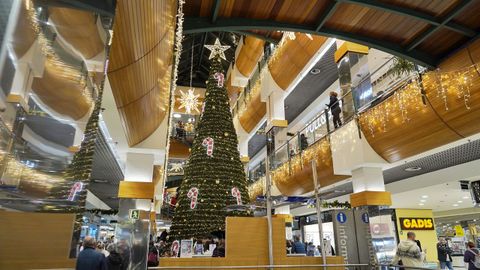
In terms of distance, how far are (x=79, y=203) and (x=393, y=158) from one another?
800cm

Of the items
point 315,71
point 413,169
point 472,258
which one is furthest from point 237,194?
point 315,71

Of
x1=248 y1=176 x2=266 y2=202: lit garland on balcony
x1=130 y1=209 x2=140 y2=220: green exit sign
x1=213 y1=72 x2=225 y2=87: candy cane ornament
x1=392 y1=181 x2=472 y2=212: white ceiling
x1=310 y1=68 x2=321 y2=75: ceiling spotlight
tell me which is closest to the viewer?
x1=130 y1=209 x2=140 y2=220: green exit sign

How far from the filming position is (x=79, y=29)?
2.47ft

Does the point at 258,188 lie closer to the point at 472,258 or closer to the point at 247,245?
the point at 472,258

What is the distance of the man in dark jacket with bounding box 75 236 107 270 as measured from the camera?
3.94 m

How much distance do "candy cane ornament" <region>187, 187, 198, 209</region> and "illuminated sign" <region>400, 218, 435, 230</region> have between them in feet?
50.3

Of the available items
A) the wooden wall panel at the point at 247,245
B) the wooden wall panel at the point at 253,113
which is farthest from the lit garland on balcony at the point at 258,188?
the wooden wall panel at the point at 247,245

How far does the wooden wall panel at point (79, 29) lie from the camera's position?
65cm

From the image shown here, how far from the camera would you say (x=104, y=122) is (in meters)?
6.45

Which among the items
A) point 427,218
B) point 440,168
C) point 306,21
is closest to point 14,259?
point 306,21

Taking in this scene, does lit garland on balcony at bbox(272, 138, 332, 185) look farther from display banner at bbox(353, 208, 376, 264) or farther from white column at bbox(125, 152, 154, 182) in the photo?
white column at bbox(125, 152, 154, 182)

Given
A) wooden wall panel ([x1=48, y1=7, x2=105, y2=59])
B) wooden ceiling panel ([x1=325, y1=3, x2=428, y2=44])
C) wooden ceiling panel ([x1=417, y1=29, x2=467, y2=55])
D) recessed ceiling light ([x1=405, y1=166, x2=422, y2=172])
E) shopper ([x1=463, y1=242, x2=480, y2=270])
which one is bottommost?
shopper ([x1=463, y1=242, x2=480, y2=270])

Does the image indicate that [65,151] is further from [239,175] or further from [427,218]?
[427,218]

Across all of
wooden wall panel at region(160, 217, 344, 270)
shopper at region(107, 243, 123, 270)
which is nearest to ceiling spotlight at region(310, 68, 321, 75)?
wooden wall panel at region(160, 217, 344, 270)
